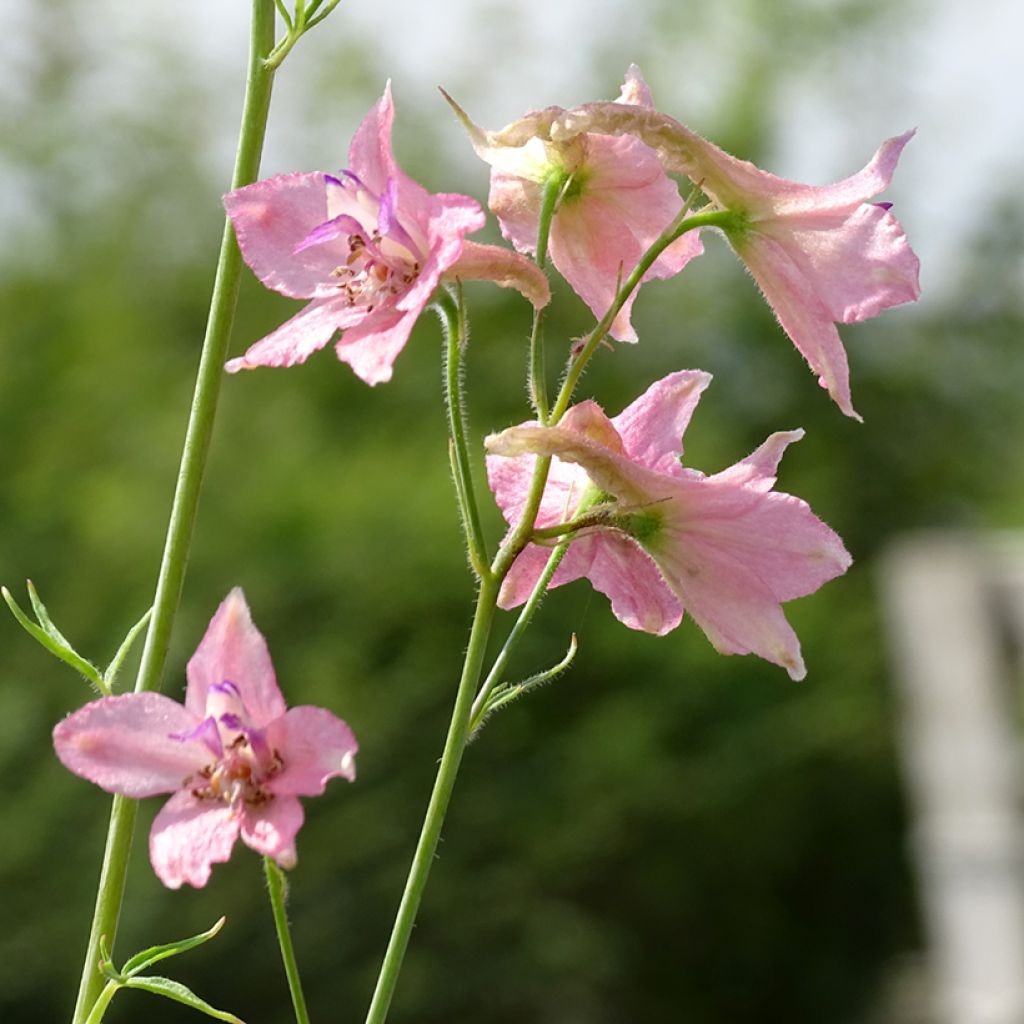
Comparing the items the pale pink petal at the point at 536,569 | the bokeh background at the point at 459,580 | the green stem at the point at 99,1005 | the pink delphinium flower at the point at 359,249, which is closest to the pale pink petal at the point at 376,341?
the pink delphinium flower at the point at 359,249

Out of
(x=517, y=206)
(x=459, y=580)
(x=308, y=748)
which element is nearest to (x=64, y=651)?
(x=308, y=748)

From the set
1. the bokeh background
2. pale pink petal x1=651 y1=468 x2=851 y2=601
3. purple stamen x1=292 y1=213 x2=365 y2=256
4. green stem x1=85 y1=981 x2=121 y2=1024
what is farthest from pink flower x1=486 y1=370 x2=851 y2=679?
the bokeh background

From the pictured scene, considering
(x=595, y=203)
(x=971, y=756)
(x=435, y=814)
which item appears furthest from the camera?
(x=971, y=756)

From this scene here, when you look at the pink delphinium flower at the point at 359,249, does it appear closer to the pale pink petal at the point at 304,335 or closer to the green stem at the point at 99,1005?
the pale pink petal at the point at 304,335

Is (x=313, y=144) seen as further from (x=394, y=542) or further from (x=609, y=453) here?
(x=609, y=453)

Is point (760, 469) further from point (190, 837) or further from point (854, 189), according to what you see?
point (190, 837)

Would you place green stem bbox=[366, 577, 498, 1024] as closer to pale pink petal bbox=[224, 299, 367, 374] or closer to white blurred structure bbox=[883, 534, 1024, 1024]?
pale pink petal bbox=[224, 299, 367, 374]
